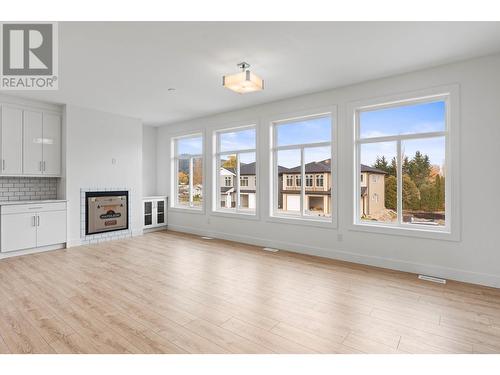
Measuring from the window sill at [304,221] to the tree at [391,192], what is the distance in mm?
907

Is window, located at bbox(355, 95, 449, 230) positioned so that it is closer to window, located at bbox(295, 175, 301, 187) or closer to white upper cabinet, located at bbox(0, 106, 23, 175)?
window, located at bbox(295, 175, 301, 187)

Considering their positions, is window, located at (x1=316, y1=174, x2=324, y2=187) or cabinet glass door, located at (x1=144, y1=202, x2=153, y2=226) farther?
cabinet glass door, located at (x1=144, y1=202, x2=153, y2=226)

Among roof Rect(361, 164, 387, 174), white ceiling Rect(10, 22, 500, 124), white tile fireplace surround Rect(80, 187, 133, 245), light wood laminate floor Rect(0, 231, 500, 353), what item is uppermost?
white ceiling Rect(10, 22, 500, 124)

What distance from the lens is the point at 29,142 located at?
205 inches

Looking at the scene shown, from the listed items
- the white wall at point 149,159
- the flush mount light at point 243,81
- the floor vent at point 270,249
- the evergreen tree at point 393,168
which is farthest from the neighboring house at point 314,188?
the white wall at point 149,159

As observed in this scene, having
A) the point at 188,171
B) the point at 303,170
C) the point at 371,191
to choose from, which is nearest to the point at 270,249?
the point at 303,170

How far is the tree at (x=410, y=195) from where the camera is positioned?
13.5ft

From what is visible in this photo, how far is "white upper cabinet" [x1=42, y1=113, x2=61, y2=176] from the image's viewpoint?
5.39m

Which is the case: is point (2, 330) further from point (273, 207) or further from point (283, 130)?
point (283, 130)

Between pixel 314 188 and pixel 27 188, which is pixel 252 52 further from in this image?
pixel 27 188

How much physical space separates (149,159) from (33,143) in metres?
2.81

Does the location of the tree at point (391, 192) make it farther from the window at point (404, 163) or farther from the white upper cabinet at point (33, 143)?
the white upper cabinet at point (33, 143)

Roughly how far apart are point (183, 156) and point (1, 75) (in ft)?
12.8

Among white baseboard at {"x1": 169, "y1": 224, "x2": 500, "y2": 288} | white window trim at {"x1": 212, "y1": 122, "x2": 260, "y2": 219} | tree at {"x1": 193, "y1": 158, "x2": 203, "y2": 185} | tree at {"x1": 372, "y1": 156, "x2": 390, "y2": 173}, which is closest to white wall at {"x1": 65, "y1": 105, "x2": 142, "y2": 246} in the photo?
A: tree at {"x1": 193, "y1": 158, "x2": 203, "y2": 185}
